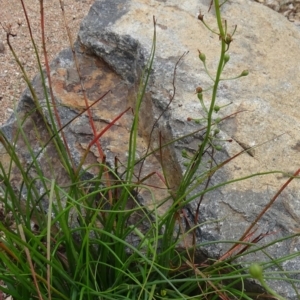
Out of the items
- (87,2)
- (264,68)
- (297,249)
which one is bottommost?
(297,249)

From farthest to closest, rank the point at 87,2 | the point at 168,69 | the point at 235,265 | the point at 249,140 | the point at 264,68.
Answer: the point at 87,2 → the point at 264,68 → the point at 168,69 → the point at 249,140 → the point at 235,265

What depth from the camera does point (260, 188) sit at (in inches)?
55.7

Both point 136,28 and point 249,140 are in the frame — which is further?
point 136,28

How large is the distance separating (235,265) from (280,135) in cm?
43

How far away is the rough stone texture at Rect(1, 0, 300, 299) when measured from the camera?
4.53 ft

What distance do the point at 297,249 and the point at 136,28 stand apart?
84 cm

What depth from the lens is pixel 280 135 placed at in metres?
1.53

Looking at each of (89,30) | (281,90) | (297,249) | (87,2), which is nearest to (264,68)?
(281,90)

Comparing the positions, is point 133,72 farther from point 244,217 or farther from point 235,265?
point 235,265

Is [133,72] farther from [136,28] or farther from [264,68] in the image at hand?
[264,68]

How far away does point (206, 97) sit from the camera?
1615 mm

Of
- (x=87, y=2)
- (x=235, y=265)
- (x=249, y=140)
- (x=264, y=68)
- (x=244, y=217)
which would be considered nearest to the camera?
(x=235, y=265)

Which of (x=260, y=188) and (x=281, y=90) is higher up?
(x=281, y=90)

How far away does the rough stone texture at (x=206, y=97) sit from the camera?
54.4 inches
